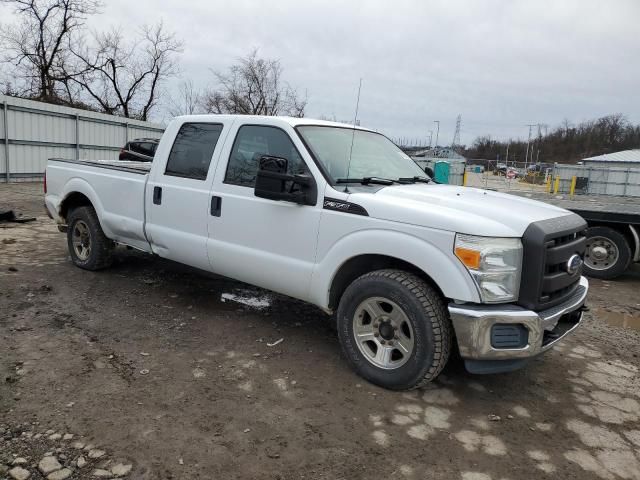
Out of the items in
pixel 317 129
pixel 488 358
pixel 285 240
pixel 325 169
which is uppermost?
→ pixel 317 129

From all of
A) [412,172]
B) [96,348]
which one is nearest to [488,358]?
[412,172]

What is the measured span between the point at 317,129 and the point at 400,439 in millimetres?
2548

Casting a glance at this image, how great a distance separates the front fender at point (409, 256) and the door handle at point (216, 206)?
1.13 metres

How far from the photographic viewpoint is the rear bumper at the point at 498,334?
10.2 feet

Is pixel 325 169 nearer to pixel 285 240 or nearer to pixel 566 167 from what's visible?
pixel 285 240

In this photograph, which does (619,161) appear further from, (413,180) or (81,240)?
(81,240)

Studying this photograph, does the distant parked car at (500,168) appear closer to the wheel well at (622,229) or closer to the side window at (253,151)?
the wheel well at (622,229)

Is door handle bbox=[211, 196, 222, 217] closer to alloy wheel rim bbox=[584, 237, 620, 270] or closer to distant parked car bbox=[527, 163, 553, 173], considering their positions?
alloy wheel rim bbox=[584, 237, 620, 270]

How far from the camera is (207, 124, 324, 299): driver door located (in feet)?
12.9

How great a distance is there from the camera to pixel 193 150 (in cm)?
481

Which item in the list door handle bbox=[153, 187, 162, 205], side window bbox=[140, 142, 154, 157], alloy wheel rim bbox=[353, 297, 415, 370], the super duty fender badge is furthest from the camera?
side window bbox=[140, 142, 154, 157]

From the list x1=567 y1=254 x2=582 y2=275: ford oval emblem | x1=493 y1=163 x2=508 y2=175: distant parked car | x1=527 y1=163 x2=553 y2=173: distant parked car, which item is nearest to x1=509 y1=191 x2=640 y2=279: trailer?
x1=567 y1=254 x2=582 y2=275: ford oval emblem

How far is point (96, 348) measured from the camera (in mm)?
4023

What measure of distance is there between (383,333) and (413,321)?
32 centimetres
